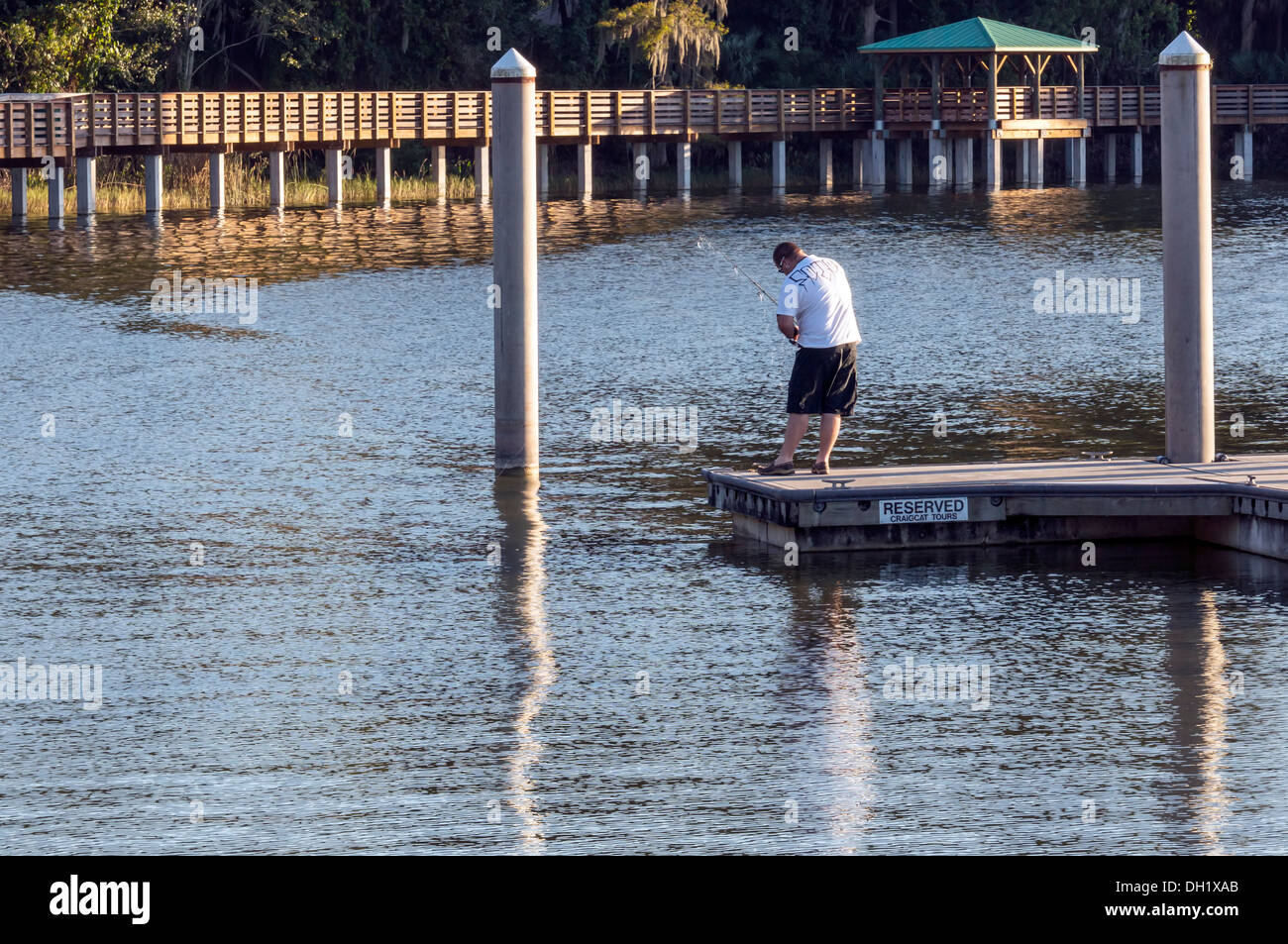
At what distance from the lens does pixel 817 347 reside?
501 inches

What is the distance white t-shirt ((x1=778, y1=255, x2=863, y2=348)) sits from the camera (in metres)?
12.6

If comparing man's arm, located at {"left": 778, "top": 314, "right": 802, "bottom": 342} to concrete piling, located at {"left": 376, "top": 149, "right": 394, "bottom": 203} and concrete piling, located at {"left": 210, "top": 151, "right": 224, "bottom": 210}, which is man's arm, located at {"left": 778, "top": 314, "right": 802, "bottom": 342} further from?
concrete piling, located at {"left": 376, "top": 149, "right": 394, "bottom": 203}

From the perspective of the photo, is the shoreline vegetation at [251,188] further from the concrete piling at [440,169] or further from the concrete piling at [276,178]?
the concrete piling at [276,178]

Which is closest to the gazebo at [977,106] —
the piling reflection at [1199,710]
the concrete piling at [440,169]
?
the concrete piling at [440,169]

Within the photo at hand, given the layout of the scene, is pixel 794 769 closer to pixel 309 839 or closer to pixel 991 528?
pixel 309 839

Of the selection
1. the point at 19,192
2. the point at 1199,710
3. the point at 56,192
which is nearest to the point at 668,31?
the point at 56,192

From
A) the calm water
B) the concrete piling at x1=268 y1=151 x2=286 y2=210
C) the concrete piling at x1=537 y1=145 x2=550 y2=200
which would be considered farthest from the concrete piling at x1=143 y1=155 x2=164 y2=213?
the calm water

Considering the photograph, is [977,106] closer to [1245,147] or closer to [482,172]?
[1245,147]

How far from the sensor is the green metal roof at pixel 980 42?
2057 inches

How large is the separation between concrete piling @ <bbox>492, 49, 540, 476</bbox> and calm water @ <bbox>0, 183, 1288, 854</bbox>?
84 cm

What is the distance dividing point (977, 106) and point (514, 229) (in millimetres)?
41022
